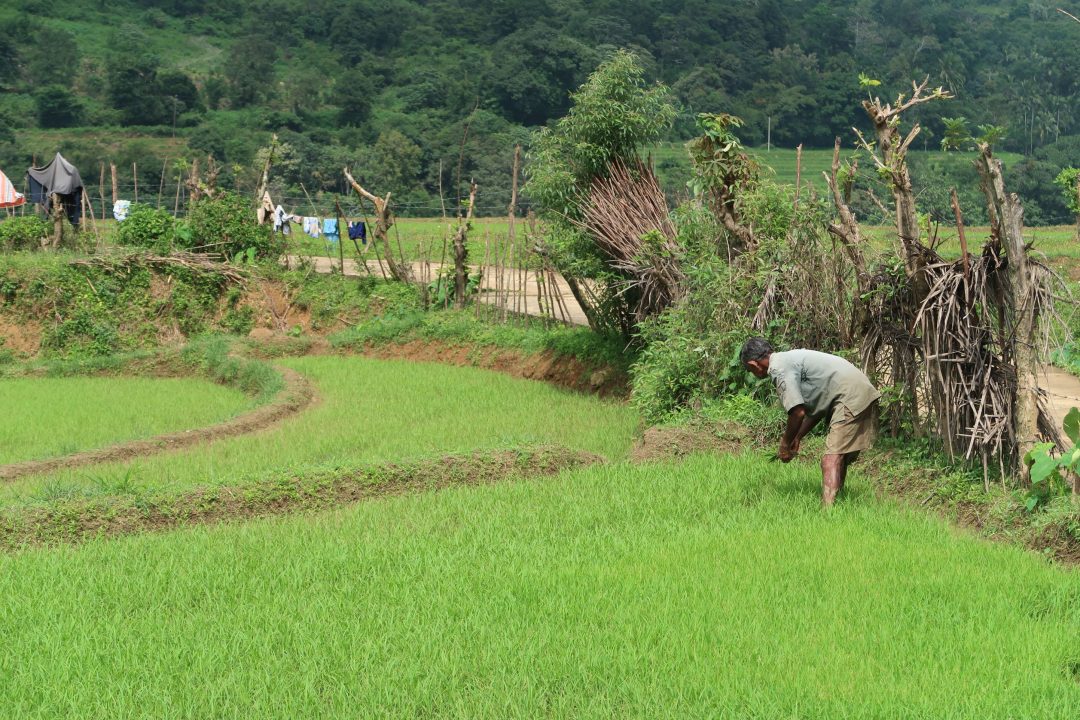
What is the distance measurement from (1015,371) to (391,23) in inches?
2458

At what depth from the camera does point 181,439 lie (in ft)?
36.0

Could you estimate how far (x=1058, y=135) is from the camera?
5962cm

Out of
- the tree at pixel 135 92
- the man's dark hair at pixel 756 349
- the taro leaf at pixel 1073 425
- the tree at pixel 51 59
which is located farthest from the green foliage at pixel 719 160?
the tree at pixel 51 59

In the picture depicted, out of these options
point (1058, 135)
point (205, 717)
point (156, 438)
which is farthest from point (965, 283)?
point (1058, 135)

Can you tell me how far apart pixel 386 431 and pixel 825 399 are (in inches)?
192

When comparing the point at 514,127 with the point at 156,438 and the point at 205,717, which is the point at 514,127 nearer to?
the point at 156,438

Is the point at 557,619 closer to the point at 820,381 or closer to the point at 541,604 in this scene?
the point at 541,604

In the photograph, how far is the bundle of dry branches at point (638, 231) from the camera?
38.7ft

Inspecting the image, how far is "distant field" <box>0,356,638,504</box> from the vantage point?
926 cm

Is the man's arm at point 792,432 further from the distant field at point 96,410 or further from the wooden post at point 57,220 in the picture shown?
the wooden post at point 57,220

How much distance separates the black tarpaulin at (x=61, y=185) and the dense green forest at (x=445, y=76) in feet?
53.1

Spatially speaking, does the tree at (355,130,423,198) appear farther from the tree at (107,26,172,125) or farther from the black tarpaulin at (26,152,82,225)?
the black tarpaulin at (26,152,82,225)

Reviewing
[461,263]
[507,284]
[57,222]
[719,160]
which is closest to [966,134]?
[719,160]

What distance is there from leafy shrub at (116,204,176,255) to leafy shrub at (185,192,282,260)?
0.28 m
